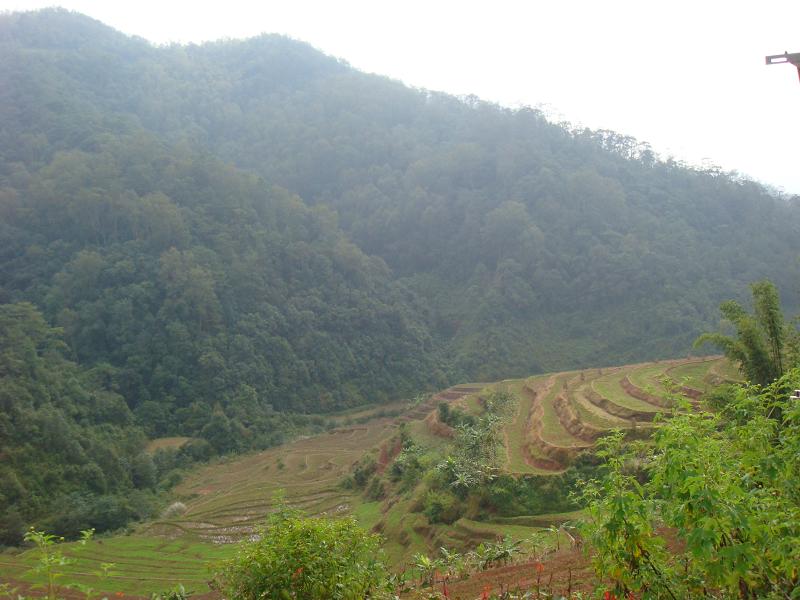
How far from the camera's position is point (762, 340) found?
12461 millimetres

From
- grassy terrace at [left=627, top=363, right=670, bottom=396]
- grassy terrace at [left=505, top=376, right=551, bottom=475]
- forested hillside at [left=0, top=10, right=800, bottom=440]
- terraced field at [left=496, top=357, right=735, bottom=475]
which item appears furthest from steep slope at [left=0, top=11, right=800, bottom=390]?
terraced field at [left=496, top=357, right=735, bottom=475]

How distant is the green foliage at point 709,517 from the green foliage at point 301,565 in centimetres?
194

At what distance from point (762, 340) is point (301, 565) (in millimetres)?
11626

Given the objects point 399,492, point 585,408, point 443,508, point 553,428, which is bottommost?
point 399,492

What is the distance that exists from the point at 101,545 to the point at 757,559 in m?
21.0

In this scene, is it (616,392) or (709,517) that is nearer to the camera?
(709,517)

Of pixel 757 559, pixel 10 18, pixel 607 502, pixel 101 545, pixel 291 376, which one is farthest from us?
pixel 10 18

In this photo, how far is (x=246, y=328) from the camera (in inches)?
1588

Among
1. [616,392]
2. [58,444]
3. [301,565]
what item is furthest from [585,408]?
[58,444]

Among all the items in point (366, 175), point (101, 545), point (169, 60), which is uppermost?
point (169, 60)

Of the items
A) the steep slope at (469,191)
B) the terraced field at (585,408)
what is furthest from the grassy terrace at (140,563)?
the steep slope at (469,191)

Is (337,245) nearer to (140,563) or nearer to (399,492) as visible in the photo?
(399,492)

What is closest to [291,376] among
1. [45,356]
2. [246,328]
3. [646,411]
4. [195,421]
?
[246,328]

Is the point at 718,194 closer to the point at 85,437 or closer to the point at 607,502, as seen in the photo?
the point at 85,437
